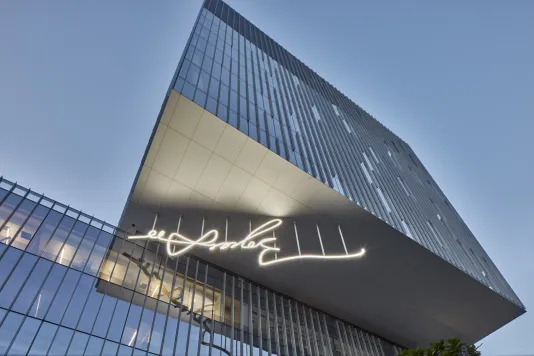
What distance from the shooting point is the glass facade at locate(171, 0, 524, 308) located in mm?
20141

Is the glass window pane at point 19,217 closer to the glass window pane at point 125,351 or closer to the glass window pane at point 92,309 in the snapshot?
the glass window pane at point 92,309

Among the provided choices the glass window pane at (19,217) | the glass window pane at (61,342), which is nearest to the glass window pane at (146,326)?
the glass window pane at (61,342)

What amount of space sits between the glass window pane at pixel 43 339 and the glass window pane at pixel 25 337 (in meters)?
0.18

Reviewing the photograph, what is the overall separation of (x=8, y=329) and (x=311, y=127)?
19.5 m

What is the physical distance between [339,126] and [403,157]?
12.2 metres

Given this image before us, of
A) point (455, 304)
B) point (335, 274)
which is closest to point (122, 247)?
point (335, 274)

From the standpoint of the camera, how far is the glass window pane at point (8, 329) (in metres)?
13.0

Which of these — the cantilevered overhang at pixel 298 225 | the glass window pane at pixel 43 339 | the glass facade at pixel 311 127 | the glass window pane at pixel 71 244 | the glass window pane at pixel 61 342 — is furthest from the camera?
the glass facade at pixel 311 127

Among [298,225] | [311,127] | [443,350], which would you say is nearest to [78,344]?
[298,225]

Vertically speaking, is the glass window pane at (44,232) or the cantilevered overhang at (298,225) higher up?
the cantilevered overhang at (298,225)

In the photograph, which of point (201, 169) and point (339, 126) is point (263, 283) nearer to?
point (201, 169)

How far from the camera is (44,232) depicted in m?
17.7

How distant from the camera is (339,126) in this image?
31.9 m

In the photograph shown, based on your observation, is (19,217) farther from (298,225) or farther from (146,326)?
(298,225)
